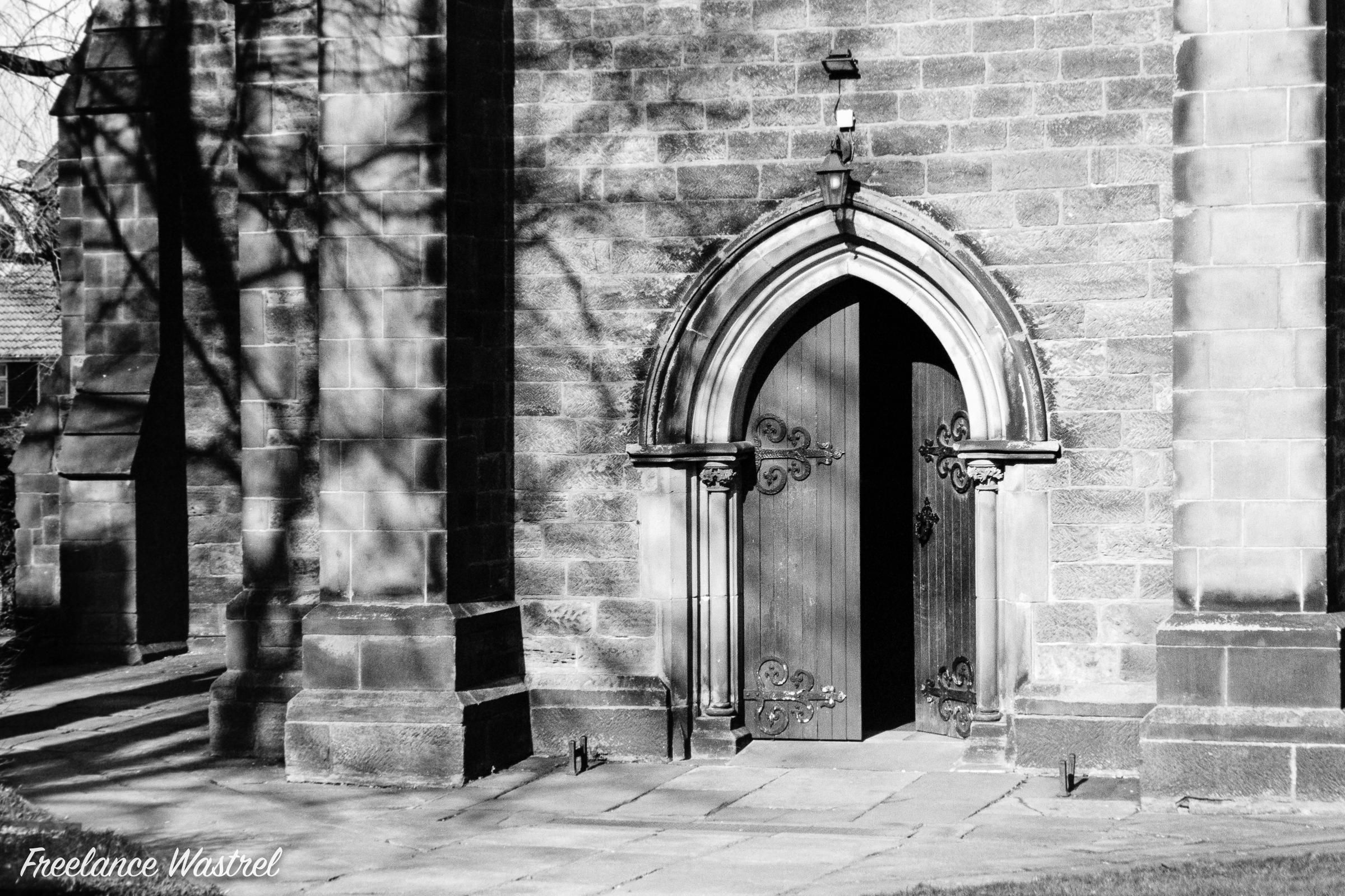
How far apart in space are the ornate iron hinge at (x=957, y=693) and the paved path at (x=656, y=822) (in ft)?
0.49

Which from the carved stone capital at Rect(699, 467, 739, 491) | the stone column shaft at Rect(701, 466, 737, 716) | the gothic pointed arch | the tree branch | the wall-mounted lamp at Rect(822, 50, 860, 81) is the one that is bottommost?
the stone column shaft at Rect(701, 466, 737, 716)

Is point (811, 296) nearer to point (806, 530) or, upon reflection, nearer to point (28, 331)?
point (806, 530)

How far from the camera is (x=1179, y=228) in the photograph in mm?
8023

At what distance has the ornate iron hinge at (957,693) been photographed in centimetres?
923

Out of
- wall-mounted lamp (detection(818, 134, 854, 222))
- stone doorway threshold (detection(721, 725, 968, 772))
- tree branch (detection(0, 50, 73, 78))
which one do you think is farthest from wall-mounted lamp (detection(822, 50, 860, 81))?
tree branch (detection(0, 50, 73, 78))

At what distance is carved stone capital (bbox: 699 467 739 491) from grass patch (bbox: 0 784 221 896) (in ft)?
11.7

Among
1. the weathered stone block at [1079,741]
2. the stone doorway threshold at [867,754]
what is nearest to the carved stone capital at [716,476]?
the stone doorway threshold at [867,754]

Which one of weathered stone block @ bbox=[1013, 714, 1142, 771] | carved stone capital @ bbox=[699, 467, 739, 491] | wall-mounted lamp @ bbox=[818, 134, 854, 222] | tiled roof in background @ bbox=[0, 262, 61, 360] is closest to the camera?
weathered stone block @ bbox=[1013, 714, 1142, 771]

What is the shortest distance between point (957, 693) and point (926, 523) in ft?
3.19

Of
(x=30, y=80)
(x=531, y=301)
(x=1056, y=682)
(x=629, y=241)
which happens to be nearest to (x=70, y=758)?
(x=531, y=301)

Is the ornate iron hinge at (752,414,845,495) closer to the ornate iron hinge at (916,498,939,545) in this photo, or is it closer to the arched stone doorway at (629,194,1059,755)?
the arched stone doorway at (629,194,1059,755)

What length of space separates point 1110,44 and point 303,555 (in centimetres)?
521

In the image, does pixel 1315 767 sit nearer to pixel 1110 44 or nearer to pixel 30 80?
pixel 1110 44

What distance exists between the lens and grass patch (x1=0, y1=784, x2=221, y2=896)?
18.4 ft
